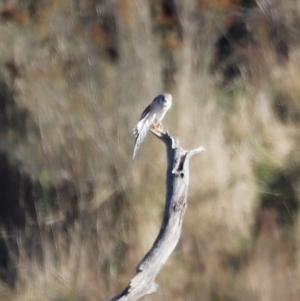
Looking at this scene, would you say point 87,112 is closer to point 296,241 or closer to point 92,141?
point 92,141

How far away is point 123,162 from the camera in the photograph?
21.6ft

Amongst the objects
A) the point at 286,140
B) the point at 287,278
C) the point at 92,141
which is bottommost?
the point at 287,278

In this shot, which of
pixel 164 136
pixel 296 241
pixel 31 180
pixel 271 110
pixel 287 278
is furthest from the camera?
pixel 271 110

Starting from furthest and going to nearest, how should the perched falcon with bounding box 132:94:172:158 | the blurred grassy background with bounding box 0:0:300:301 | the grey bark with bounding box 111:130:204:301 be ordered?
the blurred grassy background with bounding box 0:0:300:301
the perched falcon with bounding box 132:94:172:158
the grey bark with bounding box 111:130:204:301

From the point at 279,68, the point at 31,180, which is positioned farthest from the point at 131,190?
the point at 279,68

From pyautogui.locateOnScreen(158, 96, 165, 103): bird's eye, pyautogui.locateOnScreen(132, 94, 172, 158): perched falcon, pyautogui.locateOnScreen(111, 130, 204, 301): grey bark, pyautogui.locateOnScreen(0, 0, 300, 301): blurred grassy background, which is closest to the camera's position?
pyautogui.locateOnScreen(111, 130, 204, 301): grey bark

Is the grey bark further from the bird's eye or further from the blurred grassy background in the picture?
the blurred grassy background

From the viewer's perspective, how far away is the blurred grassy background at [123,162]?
627 centimetres

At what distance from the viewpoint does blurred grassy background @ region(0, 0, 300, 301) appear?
6.27 metres

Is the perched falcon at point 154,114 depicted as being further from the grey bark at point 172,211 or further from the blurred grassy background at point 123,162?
the blurred grassy background at point 123,162

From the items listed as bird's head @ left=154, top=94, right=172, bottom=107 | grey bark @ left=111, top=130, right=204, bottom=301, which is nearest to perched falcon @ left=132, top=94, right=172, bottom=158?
bird's head @ left=154, top=94, right=172, bottom=107

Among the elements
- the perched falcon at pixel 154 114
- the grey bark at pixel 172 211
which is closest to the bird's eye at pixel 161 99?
the perched falcon at pixel 154 114

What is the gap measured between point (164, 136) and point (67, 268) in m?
2.10

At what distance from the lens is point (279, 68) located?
772cm
